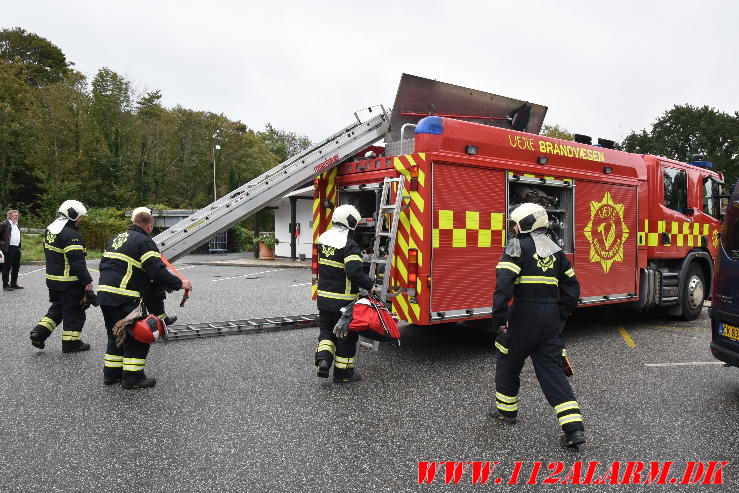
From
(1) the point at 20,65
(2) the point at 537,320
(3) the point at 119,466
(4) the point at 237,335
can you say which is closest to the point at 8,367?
(4) the point at 237,335

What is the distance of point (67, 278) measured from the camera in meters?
5.77

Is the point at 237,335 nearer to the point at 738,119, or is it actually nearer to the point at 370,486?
the point at 370,486

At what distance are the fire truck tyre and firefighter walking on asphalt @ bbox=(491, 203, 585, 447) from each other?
5.09 metres

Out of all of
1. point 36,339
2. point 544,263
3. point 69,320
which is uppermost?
point 544,263

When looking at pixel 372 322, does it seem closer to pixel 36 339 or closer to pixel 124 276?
pixel 124 276

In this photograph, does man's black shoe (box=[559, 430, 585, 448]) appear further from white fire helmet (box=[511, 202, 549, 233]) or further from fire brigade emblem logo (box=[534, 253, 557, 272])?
white fire helmet (box=[511, 202, 549, 233])

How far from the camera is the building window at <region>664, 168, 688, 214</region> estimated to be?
303 inches

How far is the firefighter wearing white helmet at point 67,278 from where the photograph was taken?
573 centimetres

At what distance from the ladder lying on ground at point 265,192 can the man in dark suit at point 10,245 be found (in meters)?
6.37

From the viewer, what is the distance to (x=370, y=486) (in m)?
2.95

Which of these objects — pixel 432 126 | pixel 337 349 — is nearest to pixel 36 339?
pixel 337 349

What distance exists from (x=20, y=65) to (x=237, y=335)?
40103 millimetres

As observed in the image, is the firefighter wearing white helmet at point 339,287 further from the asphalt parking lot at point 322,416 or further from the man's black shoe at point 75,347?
the man's black shoe at point 75,347

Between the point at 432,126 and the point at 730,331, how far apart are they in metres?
3.13
